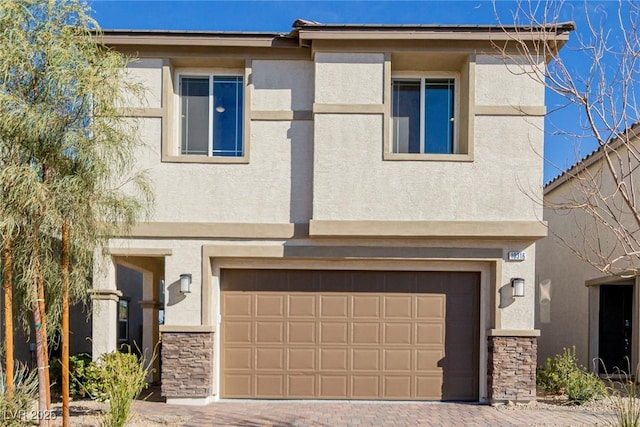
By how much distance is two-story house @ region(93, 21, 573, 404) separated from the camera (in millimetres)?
9594

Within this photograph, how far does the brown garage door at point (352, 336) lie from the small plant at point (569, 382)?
1335 mm

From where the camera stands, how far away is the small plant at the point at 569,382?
9.61 meters

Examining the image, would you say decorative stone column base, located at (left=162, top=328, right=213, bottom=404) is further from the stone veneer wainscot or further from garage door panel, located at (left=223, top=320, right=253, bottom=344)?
garage door panel, located at (left=223, top=320, right=253, bottom=344)

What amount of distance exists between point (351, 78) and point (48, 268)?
18.5 ft

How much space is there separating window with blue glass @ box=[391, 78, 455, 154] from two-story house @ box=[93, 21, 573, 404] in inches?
1.0

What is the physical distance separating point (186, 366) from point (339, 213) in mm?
3706

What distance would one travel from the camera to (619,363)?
13.8 meters

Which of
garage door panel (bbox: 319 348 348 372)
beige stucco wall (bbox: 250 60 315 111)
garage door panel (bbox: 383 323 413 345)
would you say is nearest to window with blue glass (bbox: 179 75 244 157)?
beige stucco wall (bbox: 250 60 315 111)

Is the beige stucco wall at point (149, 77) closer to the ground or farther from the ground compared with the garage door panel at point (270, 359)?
farther from the ground

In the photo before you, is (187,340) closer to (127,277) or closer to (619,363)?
(127,277)

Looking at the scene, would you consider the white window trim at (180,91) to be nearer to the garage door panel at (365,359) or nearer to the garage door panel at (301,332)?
the garage door panel at (301,332)

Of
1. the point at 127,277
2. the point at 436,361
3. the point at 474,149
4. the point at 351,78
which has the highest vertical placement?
the point at 351,78

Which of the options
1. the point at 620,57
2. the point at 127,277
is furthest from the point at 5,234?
the point at 127,277

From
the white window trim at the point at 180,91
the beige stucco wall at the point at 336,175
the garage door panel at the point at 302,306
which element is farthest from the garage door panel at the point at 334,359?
the white window trim at the point at 180,91
